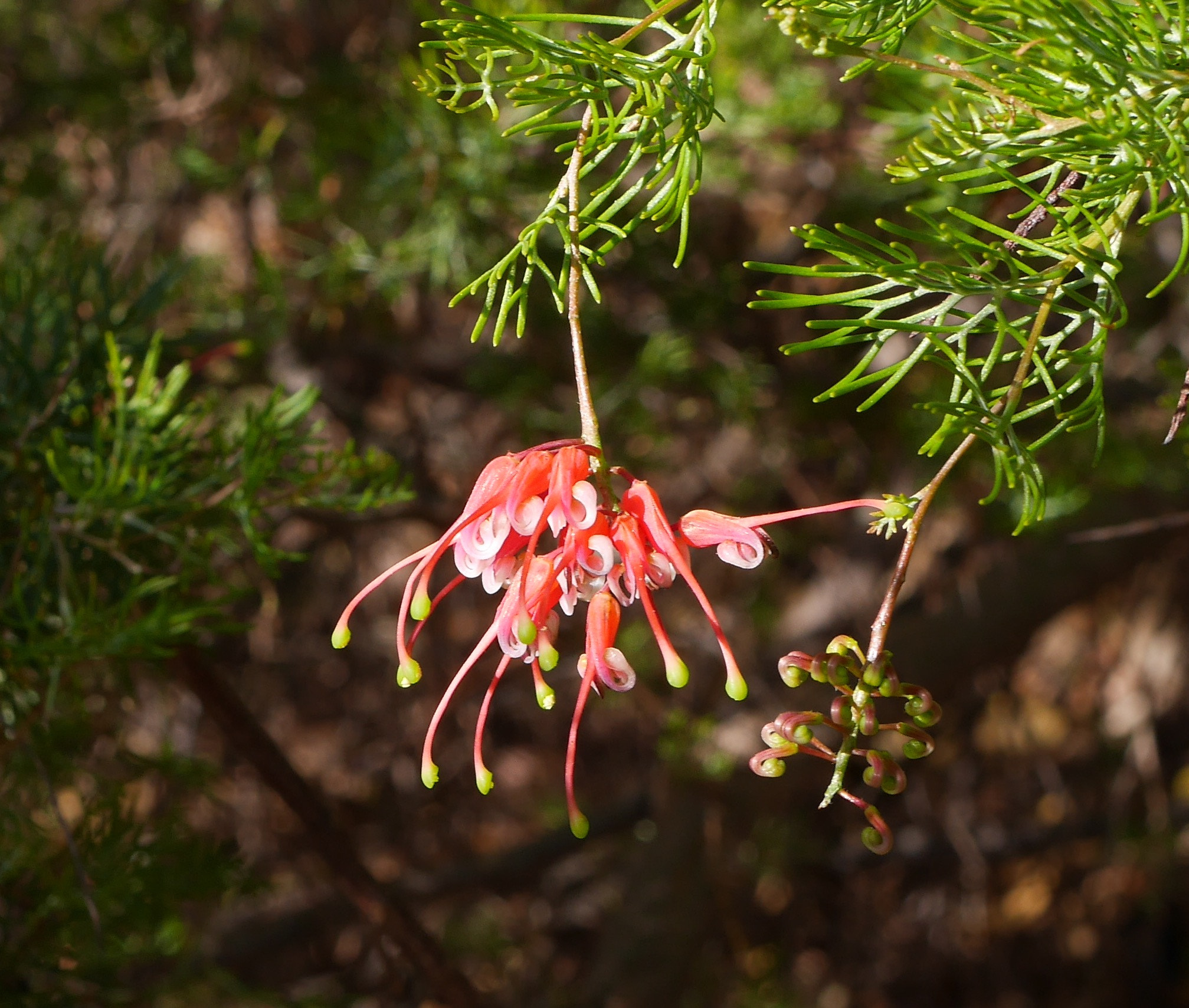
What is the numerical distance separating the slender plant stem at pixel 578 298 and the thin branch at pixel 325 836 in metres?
0.56

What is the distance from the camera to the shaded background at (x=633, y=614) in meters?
1.33

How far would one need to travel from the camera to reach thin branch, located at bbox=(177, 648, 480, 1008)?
3.09 feet

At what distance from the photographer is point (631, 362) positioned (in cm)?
149

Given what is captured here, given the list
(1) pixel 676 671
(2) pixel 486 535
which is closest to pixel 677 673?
Result: (1) pixel 676 671

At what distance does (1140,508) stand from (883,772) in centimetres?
118

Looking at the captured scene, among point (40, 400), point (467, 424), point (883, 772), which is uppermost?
point (883, 772)

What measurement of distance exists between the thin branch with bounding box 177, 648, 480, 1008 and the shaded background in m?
0.11

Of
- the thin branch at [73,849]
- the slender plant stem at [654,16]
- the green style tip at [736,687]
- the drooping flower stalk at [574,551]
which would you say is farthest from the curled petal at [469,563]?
the thin branch at [73,849]

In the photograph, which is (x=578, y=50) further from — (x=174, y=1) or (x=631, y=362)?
(x=174, y=1)

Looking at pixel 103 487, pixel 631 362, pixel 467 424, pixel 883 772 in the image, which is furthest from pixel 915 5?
pixel 467 424

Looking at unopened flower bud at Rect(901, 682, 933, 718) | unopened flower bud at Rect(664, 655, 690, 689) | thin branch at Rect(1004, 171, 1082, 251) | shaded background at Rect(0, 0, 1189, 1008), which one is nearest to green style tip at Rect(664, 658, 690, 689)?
unopened flower bud at Rect(664, 655, 690, 689)

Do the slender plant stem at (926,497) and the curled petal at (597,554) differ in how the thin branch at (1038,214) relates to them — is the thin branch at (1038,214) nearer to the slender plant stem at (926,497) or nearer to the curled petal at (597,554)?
the slender plant stem at (926,497)

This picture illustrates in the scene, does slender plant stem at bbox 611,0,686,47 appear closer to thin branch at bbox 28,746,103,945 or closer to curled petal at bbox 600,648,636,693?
curled petal at bbox 600,648,636,693

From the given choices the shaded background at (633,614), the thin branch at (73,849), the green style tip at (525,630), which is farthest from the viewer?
the shaded background at (633,614)
